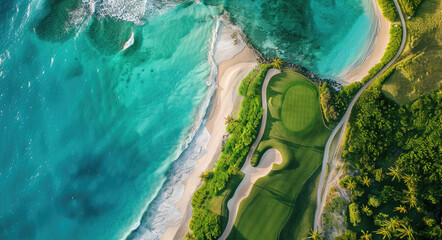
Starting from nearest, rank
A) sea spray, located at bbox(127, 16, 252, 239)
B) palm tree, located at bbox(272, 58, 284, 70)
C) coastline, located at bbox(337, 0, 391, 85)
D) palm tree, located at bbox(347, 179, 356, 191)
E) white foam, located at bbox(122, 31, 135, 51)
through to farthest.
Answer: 1. palm tree, located at bbox(347, 179, 356, 191)
2. palm tree, located at bbox(272, 58, 284, 70)
3. sea spray, located at bbox(127, 16, 252, 239)
4. coastline, located at bbox(337, 0, 391, 85)
5. white foam, located at bbox(122, 31, 135, 51)

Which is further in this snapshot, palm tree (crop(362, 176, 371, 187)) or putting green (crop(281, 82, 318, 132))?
putting green (crop(281, 82, 318, 132))

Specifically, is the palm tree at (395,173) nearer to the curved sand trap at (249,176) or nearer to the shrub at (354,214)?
the shrub at (354,214)

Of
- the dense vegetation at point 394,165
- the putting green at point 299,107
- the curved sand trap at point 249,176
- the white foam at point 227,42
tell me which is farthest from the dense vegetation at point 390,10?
the curved sand trap at point 249,176

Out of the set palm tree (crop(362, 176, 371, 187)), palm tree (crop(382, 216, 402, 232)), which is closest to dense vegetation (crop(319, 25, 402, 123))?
palm tree (crop(362, 176, 371, 187))

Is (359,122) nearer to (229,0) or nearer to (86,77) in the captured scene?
(229,0)

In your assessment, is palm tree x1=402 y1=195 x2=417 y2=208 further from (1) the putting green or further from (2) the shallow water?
(2) the shallow water

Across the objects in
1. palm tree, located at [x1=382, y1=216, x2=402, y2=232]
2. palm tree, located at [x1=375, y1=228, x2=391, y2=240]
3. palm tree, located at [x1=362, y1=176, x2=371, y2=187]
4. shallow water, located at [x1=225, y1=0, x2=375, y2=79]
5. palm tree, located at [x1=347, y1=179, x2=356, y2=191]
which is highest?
shallow water, located at [x1=225, y1=0, x2=375, y2=79]
